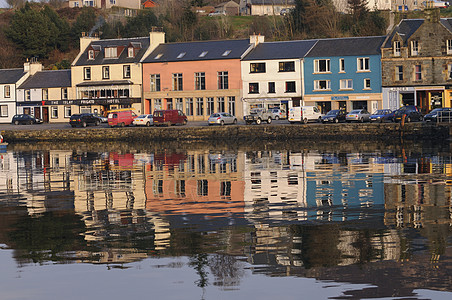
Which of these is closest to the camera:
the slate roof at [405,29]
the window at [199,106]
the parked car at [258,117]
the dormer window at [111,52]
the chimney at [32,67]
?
the parked car at [258,117]

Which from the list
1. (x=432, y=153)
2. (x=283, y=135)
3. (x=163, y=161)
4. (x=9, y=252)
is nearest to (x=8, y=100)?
(x=283, y=135)

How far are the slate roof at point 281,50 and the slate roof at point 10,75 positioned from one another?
1445 inches

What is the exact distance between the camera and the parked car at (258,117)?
7812cm

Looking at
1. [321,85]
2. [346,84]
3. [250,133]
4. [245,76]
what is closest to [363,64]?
[346,84]

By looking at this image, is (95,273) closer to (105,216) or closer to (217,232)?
(217,232)

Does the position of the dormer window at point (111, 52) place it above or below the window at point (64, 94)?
above

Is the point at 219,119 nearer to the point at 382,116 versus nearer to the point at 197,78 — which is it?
the point at 382,116

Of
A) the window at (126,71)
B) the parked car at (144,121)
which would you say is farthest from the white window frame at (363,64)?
the window at (126,71)

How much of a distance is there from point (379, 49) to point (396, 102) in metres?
6.61

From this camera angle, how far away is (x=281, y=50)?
92.2 m

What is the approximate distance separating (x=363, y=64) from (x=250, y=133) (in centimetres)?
2284

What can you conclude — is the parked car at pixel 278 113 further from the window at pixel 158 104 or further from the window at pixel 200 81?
the window at pixel 158 104

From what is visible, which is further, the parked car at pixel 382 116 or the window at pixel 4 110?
the window at pixel 4 110

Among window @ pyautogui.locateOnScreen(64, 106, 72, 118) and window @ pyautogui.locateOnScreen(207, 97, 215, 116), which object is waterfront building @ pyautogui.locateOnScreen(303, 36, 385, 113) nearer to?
window @ pyautogui.locateOnScreen(207, 97, 215, 116)
